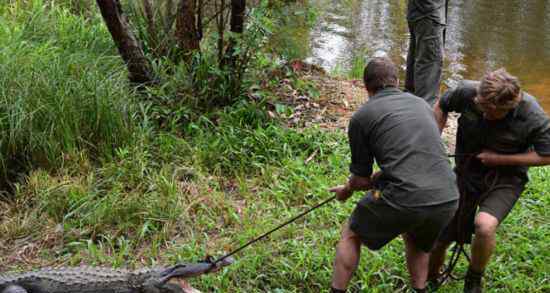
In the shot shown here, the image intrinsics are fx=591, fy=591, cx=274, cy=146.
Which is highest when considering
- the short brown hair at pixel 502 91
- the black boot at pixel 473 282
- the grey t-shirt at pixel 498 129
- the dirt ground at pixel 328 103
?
the short brown hair at pixel 502 91

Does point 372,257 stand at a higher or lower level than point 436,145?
lower

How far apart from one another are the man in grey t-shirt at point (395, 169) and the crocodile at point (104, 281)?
0.94 metres

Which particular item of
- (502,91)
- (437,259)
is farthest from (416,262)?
(502,91)

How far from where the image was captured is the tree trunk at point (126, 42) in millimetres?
5570

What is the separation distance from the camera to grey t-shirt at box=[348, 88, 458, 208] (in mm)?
2980

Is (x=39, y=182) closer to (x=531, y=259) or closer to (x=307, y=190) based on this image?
(x=307, y=190)

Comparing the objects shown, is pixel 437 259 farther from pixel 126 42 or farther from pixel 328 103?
pixel 126 42

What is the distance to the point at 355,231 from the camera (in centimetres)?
322

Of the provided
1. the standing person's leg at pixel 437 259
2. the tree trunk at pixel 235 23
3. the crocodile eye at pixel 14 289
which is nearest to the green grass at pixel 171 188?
the standing person's leg at pixel 437 259

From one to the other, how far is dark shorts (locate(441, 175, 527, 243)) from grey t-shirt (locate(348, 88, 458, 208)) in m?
0.43

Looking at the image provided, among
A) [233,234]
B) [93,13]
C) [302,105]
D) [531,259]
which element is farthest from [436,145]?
[93,13]

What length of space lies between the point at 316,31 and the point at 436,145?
27.9ft

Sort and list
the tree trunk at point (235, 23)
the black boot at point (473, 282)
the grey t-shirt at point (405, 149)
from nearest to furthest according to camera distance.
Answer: the grey t-shirt at point (405, 149)
the black boot at point (473, 282)
the tree trunk at point (235, 23)

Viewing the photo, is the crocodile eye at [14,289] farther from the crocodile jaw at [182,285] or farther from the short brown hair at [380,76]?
the short brown hair at [380,76]
